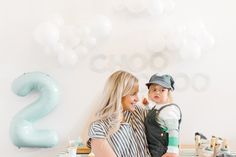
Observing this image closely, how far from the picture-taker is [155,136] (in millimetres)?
1862

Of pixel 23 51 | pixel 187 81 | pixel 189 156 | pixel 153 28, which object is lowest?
pixel 189 156

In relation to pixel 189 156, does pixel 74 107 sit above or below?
above

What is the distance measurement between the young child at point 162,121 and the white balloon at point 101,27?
0.47 m

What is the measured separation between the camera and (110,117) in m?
1.79

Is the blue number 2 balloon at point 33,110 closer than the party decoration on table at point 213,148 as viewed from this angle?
No

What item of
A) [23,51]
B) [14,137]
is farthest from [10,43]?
[14,137]

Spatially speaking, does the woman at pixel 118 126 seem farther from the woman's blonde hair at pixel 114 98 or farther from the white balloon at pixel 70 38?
the white balloon at pixel 70 38

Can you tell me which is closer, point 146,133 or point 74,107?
point 146,133

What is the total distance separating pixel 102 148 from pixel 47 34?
762 millimetres

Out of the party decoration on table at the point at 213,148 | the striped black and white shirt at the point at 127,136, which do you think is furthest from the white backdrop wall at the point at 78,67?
the striped black and white shirt at the point at 127,136

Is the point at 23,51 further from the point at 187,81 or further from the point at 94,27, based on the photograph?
the point at 187,81

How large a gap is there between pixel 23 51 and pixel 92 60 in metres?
0.41

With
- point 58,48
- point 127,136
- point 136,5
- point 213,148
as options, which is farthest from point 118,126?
point 136,5

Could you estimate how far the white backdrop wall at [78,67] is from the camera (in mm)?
2295
